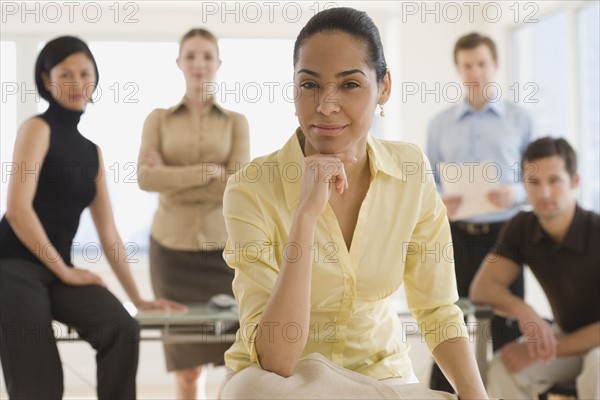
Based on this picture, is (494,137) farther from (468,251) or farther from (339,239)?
(339,239)

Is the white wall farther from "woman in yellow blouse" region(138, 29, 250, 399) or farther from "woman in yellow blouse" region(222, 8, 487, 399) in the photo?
"woman in yellow blouse" region(222, 8, 487, 399)

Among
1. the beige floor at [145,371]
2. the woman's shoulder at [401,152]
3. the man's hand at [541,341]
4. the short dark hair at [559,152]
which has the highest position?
the short dark hair at [559,152]

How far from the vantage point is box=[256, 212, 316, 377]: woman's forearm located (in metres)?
1.45

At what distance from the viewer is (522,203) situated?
12.0ft

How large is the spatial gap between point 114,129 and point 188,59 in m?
2.17

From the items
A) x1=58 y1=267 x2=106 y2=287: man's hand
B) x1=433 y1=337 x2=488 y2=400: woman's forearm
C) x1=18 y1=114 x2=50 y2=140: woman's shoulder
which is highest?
x1=18 y1=114 x2=50 y2=140: woman's shoulder

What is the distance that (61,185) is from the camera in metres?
2.65

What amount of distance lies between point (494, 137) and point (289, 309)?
2467mm

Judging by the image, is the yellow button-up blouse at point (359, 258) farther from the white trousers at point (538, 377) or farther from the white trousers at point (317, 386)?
the white trousers at point (538, 377)

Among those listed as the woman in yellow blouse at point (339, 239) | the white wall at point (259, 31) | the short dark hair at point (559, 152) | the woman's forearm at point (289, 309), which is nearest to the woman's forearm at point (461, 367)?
the woman in yellow blouse at point (339, 239)

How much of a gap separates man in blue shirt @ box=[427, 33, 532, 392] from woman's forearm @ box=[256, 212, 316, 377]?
2108 millimetres

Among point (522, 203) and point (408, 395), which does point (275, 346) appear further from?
point (522, 203)

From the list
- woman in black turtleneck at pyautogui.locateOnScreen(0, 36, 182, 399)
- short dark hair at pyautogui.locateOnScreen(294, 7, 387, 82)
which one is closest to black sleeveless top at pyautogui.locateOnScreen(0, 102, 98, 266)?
A: woman in black turtleneck at pyautogui.locateOnScreen(0, 36, 182, 399)

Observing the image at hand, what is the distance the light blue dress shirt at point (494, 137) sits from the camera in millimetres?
3705
